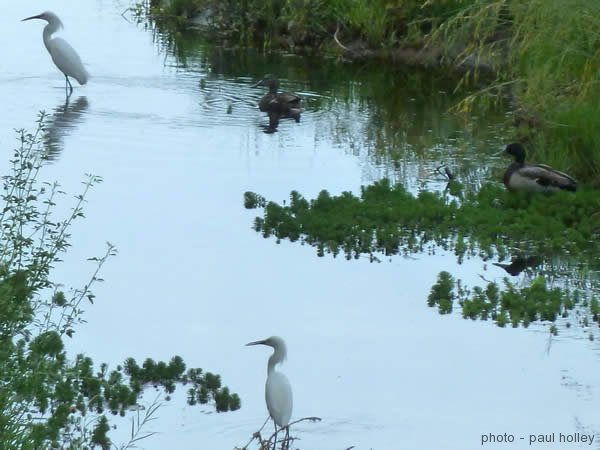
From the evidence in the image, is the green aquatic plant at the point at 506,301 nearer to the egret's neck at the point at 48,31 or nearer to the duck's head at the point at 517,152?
the duck's head at the point at 517,152

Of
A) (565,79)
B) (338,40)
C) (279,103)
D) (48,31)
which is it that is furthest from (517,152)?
(338,40)

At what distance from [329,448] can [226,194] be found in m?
5.74

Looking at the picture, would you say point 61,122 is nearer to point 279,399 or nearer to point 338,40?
point 338,40

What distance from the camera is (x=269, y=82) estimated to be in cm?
1705

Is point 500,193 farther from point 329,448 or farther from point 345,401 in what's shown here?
point 329,448

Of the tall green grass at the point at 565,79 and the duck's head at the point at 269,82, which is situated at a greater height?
the tall green grass at the point at 565,79

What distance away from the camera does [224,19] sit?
896 inches

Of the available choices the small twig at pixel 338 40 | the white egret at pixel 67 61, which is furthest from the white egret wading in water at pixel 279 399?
the small twig at pixel 338 40

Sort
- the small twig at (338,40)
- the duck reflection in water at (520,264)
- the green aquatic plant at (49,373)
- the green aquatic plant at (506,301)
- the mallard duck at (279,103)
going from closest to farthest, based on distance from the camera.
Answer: the green aquatic plant at (49,373) → the green aquatic plant at (506,301) → the duck reflection in water at (520,264) → the mallard duck at (279,103) → the small twig at (338,40)

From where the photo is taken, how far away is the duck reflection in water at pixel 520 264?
442 inches

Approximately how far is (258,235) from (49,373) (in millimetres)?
6256

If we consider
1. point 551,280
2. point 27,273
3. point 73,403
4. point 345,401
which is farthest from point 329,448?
point 551,280

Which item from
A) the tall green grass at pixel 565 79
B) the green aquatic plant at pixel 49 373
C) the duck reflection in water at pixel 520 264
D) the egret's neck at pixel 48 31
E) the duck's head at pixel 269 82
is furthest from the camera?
the egret's neck at pixel 48 31

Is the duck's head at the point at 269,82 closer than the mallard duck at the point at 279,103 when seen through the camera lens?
No
